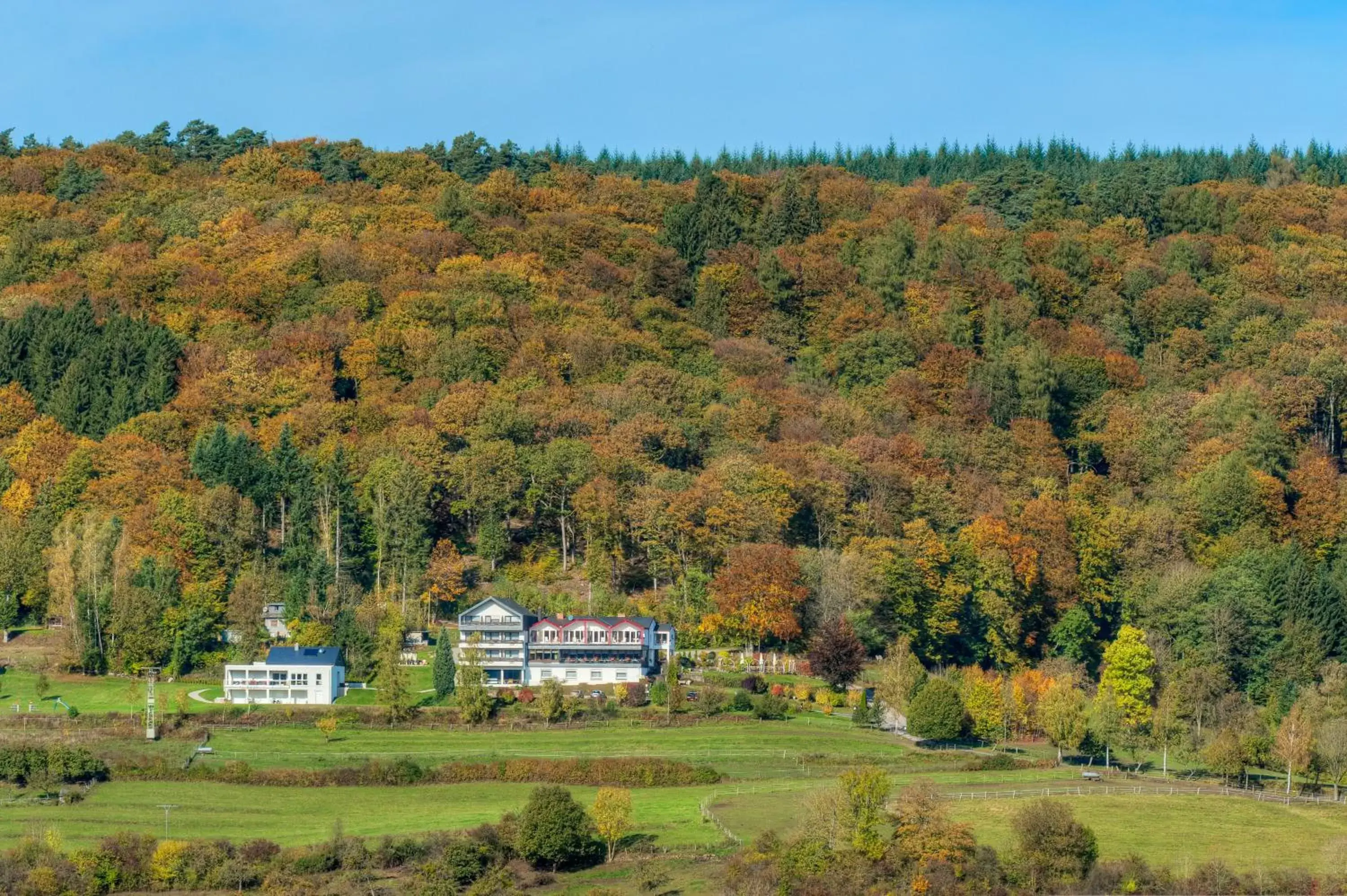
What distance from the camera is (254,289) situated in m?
163

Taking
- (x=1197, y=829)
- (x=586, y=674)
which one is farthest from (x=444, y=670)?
(x=1197, y=829)

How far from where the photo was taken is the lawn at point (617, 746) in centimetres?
10031

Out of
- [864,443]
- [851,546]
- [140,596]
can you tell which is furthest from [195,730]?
[864,443]

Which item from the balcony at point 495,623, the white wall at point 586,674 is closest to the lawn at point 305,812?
the white wall at point 586,674

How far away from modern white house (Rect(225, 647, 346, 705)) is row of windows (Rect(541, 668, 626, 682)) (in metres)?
12.0

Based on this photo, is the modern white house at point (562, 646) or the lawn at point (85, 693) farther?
the modern white house at point (562, 646)

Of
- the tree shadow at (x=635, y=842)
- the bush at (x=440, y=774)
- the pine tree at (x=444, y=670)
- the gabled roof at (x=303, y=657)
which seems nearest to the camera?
the tree shadow at (x=635, y=842)

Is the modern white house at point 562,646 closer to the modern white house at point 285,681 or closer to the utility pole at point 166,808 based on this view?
the modern white house at point 285,681

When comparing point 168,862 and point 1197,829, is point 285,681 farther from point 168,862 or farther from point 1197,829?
point 1197,829

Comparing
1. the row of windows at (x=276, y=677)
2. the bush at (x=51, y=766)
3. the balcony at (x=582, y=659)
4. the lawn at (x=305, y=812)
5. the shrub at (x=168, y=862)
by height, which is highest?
the balcony at (x=582, y=659)

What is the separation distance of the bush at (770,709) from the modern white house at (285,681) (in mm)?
22280

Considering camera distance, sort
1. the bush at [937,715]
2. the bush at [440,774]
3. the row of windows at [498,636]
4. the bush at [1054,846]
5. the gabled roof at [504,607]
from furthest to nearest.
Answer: the gabled roof at [504,607]
the row of windows at [498,636]
the bush at [937,715]
the bush at [440,774]
the bush at [1054,846]

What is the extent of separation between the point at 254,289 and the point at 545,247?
3002 centimetres

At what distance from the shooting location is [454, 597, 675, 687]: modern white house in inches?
4619
